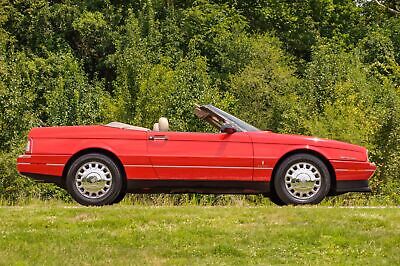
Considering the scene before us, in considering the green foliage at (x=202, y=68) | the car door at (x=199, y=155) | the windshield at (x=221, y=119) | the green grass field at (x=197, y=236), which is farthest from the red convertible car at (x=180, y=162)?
the green foliage at (x=202, y=68)

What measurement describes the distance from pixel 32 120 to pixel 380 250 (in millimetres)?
18957

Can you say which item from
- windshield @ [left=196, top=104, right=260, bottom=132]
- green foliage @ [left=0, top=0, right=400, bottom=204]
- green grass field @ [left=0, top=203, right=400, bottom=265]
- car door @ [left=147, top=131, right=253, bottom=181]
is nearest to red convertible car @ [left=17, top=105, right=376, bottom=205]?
car door @ [left=147, top=131, right=253, bottom=181]

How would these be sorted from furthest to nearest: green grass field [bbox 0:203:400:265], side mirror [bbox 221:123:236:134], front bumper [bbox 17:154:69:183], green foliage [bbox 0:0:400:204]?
1. green foliage [bbox 0:0:400:204]
2. side mirror [bbox 221:123:236:134]
3. front bumper [bbox 17:154:69:183]
4. green grass field [bbox 0:203:400:265]

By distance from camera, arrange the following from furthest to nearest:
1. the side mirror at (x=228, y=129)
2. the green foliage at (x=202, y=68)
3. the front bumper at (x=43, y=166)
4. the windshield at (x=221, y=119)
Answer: the green foliage at (x=202, y=68)
the windshield at (x=221, y=119)
the side mirror at (x=228, y=129)
the front bumper at (x=43, y=166)

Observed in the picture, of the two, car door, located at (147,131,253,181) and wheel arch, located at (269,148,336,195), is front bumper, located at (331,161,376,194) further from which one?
car door, located at (147,131,253,181)

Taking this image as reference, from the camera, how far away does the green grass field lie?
7.66m

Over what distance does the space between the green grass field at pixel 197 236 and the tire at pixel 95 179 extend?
2.14 feet

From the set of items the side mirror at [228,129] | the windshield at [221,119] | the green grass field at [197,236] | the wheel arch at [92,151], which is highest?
the windshield at [221,119]

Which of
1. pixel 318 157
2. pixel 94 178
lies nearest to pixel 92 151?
pixel 94 178

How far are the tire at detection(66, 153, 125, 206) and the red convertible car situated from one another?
1 cm

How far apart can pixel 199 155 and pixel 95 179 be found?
140 centimetres

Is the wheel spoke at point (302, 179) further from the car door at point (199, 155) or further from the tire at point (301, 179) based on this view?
the car door at point (199, 155)

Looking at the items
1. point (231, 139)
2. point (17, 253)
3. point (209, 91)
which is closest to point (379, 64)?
point (209, 91)

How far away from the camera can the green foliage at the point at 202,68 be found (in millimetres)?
25828
